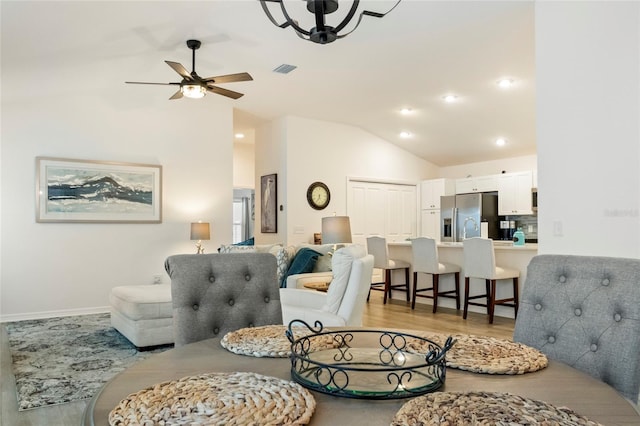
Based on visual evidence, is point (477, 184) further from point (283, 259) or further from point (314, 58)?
point (283, 259)

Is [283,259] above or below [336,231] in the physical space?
below

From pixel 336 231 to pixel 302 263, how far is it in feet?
4.65

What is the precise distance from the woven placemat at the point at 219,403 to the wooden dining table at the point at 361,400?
0.11 feet

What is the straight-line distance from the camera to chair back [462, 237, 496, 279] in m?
5.10

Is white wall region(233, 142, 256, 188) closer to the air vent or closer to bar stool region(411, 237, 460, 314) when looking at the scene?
the air vent

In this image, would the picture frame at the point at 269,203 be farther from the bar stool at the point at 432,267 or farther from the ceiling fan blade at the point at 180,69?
the ceiling fan blade at the point at 180,69

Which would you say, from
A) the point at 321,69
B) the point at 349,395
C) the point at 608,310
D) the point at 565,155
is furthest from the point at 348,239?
the point at 349,395

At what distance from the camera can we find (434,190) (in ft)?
29.8

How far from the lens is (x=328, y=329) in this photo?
147 cm

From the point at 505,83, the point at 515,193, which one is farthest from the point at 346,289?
the point at 515,193

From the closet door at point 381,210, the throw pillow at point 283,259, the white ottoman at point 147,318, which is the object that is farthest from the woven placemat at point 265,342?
the closet door at point 381,210

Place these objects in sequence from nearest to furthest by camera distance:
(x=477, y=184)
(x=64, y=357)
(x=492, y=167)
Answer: (x=64, y=357)
(x=477, y=184)
(x=492, y=167)

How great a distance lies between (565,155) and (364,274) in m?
1.72

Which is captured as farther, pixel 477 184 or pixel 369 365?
pixel 477 184
